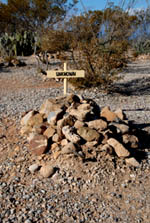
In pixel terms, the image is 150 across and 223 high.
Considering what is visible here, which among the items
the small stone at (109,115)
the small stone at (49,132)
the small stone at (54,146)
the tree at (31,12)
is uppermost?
the tree at (31,12)

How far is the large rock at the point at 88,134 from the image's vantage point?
408 cm

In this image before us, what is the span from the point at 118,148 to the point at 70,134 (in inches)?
27.8

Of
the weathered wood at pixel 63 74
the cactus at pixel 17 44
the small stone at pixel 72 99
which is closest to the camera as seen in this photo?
the small stone at pixel 72 99

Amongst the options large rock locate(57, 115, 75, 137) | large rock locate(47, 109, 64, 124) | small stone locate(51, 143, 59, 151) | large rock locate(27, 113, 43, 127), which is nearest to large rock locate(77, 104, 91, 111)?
large rock locate(47, 109, 64, 124)

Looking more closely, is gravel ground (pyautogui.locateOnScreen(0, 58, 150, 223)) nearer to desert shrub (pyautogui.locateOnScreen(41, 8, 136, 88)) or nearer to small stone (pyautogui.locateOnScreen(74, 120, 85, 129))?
small stone (pyautogui.locateOnScreen(74, 120, 85, 129))

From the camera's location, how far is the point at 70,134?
4102 millimetres

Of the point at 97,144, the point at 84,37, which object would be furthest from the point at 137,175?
the point at 84,37

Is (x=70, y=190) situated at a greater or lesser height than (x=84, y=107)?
lesser

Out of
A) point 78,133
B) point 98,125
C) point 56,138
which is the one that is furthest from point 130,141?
point 56,138

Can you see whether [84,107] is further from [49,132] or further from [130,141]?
[130,141]

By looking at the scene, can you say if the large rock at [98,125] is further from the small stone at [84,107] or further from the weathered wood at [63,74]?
the weathered wood at [63,74]

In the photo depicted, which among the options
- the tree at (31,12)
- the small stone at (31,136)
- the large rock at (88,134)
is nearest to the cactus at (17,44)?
the tree at (31,12)

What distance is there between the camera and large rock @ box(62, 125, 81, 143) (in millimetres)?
4039

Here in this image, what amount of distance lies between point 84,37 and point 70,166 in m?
6.39
